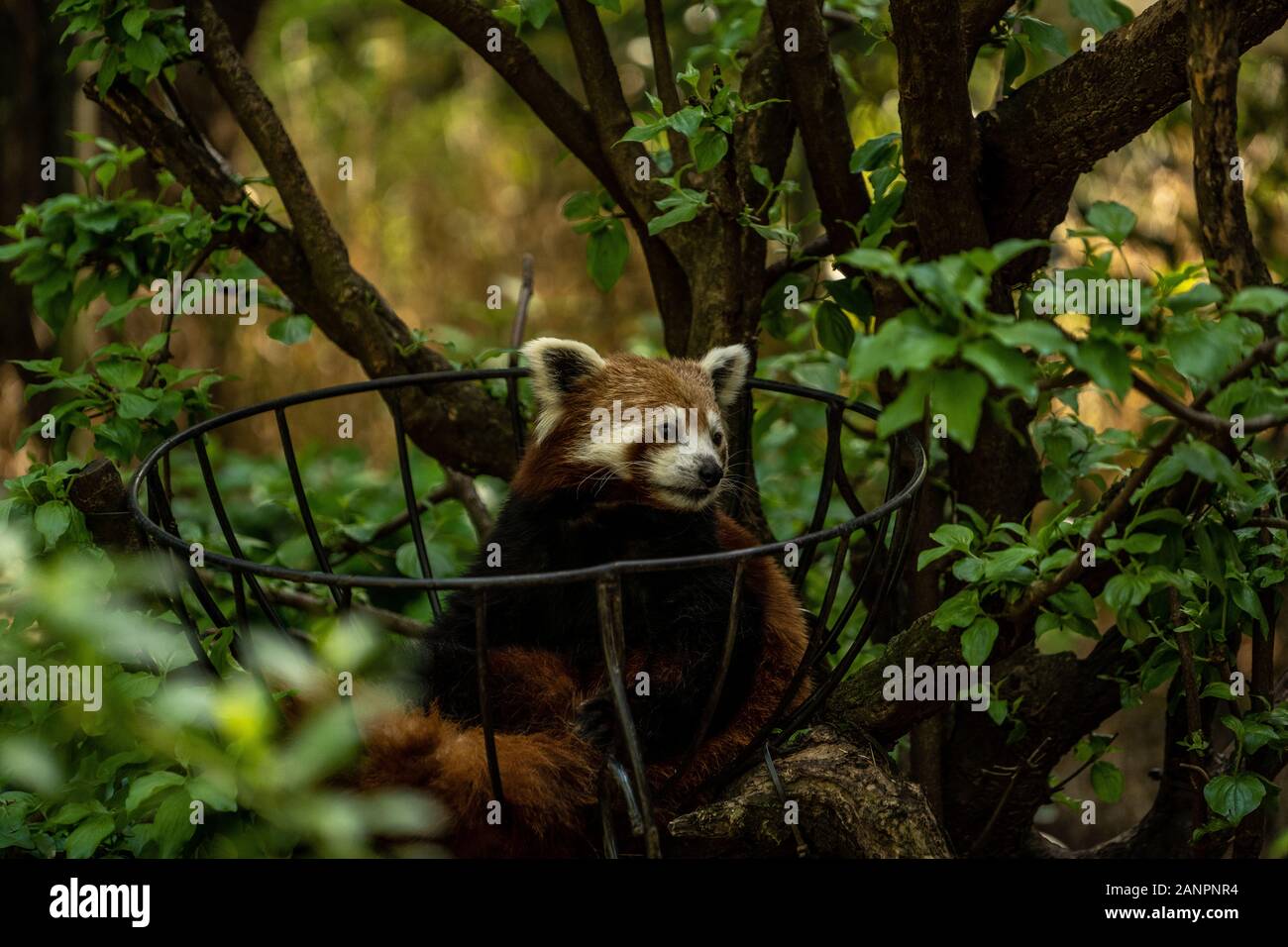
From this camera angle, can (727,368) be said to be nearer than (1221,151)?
No

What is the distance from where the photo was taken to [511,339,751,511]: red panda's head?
262 cm

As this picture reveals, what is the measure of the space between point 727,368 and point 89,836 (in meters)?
1.60

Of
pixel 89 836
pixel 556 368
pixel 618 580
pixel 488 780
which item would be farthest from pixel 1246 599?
pixel 89 836

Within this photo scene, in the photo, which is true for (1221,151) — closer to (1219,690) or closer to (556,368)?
(1219,690)

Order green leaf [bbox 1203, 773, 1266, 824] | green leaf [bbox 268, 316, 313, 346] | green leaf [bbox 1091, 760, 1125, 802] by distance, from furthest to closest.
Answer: green leaf [bbox 268, 316, 313, 346]
green leaf [bbox 1091, 760, 1125, 802]
green leaf [bbox 1203, 773, 1266, 824]

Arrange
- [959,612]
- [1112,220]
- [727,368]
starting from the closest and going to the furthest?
[1112,220] → [959,612] → [727,368]

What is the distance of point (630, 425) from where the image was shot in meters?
2.71

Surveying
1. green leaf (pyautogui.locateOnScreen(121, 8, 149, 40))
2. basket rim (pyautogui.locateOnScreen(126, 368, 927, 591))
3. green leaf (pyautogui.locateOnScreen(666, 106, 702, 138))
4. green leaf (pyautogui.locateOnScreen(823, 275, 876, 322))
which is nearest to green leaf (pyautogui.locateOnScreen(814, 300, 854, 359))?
green leaf (pyautogui.locateOnScreen(823, 275, 876, 322))

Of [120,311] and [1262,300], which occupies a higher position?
[120,311]

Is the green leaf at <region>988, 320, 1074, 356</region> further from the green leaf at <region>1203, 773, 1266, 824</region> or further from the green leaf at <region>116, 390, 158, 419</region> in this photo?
the green leaf at <region>116, 390, 158, 419</region>

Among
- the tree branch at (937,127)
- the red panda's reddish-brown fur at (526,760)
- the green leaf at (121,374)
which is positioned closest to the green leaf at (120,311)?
the green leaf at (121,374)

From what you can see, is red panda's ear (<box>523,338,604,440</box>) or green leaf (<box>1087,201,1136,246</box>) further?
red panda's ear (<box>523,338,604,440</box>)

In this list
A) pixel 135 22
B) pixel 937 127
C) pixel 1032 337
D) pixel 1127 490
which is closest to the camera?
pixel 1032 337
